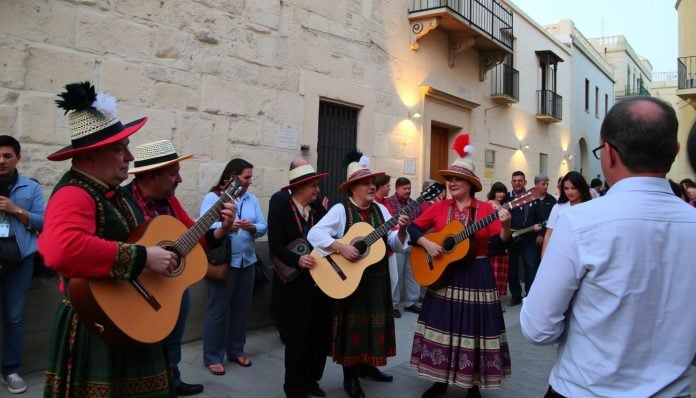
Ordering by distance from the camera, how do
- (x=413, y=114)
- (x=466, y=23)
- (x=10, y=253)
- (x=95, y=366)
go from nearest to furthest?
(x=95, y=366) < (x=10, y=253) < (x=413, y=114) < (x=466, y=23)

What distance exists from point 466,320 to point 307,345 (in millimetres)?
1266

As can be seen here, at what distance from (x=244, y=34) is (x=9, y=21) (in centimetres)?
250

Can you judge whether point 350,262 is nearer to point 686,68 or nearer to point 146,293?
point 146,293

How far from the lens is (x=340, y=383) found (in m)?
4.52

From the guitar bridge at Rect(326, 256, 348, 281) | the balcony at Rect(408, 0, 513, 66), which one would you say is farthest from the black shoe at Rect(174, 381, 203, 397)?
the balcony at Rect(408, 0, 513, 66)

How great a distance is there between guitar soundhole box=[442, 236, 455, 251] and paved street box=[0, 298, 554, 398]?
4.21 feet

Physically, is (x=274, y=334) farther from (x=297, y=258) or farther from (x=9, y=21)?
(x=9, y=21)

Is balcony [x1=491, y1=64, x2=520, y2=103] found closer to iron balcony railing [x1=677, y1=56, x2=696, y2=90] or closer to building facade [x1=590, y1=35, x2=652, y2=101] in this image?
iron balcony railing [x1=677, y1=56, x2=696, y2=90]

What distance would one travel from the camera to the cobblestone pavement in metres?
4.27

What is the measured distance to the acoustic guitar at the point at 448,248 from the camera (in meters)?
3.97

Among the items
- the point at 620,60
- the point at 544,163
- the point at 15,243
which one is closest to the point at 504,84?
the point at 544,163

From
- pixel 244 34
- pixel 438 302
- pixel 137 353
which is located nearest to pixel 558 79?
pixel 244 34

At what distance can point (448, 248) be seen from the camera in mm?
4082

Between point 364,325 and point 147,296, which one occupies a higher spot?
point 147,296
